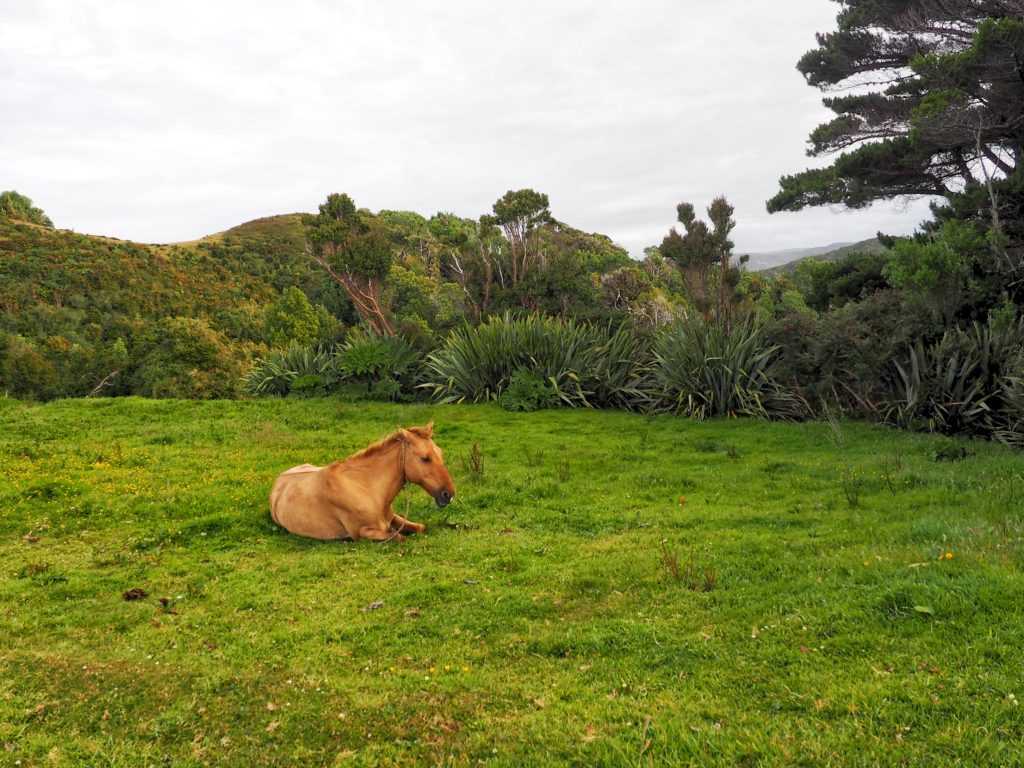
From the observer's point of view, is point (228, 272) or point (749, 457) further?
point (228, 272)

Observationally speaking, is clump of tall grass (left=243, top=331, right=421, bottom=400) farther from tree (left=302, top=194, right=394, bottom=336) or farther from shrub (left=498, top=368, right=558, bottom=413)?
shrub (left=498, top=368, right=558, bottom=413)

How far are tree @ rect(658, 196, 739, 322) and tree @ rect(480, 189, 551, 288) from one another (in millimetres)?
6278

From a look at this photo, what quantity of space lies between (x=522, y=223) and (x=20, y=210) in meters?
79.1

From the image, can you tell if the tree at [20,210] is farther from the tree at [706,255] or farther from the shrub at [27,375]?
the tree at [706,255]

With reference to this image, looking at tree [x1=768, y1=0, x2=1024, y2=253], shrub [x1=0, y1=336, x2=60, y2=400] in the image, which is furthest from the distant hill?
shrub [x1=0, y1=336, x2=60, y2=400]

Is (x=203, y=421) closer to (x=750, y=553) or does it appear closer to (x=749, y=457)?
(x=749, y=457)

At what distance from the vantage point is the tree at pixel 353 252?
59.7 ft

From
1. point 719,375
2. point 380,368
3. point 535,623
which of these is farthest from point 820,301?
point 535,623

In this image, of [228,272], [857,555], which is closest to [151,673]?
[857,555]

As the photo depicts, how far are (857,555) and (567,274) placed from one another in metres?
16.9

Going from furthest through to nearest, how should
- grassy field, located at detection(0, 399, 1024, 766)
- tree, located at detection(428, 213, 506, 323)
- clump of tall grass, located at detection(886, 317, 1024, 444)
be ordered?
tree, located at detection(428, 213, 506, 323) → clump of tall grass, located at detection(886, 317, 1024, 444) → grassy field, located at detection(0, 399, 1024, 766)

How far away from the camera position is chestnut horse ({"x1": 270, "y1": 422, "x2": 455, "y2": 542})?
632cm

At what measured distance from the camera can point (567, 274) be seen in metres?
21.2

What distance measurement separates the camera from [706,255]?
16.5m
